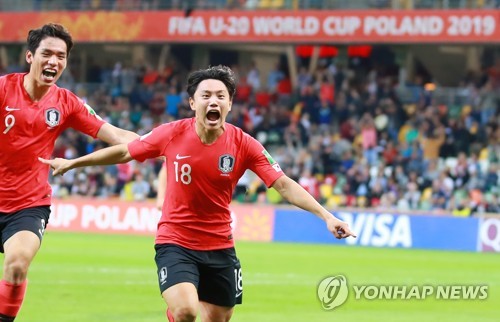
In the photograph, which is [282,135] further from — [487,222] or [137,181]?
[487,222]

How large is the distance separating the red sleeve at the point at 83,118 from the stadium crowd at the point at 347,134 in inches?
721

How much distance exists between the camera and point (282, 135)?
33969mm

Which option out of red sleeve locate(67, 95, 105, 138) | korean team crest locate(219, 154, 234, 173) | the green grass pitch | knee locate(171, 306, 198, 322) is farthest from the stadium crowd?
knee locate(171, 306, 198, 322)

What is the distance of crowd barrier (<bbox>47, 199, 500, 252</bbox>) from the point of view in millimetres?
26016

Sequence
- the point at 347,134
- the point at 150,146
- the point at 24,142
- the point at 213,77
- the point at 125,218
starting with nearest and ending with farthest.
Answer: the point at 213,77
the point at 150,146
the point at 24,142
the point at 125,218
the point at 347,134

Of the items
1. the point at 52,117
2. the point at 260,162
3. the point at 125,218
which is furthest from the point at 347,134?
the point at 260,162

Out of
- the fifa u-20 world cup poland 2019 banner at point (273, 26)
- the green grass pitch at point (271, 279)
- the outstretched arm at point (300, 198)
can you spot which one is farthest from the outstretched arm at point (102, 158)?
the fifa u-20 world cup poland 2019 banner at point (273, 26)

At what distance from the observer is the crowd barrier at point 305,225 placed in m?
26.0

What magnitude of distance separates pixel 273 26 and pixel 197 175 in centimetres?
2607

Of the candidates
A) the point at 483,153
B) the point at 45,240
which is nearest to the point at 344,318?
the point at 45,240

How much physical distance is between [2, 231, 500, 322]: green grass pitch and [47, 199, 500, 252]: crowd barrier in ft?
3.09

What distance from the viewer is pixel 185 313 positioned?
8.42 m

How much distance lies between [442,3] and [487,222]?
30.9ft

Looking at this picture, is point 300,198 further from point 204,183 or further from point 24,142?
point 24,142
